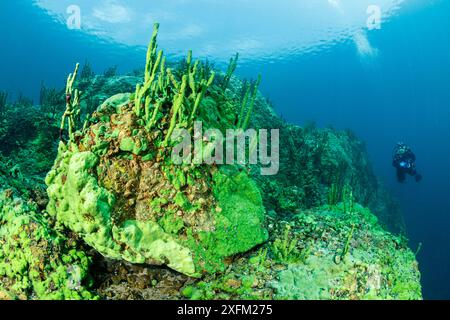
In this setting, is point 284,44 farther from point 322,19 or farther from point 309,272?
point 309,272

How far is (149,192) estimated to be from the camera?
9.87ft

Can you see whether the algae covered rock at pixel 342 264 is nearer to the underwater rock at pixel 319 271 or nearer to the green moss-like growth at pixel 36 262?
the underwater rock at pixel 319 271

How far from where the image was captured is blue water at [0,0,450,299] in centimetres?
4359

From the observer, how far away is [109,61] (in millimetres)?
73000

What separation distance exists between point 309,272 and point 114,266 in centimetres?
207

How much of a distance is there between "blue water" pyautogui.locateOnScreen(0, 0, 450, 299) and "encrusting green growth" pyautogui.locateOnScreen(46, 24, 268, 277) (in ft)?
67.1

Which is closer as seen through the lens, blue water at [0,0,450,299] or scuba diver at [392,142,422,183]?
scuba diver at [392,142,422,183]

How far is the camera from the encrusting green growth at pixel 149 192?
2801mm

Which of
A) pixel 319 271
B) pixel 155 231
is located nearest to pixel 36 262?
pixel 155 231

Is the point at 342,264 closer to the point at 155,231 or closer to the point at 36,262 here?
the point at 155,231

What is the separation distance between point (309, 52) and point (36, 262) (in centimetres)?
7489

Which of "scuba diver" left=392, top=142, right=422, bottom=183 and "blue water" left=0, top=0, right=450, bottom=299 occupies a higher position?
"blue water" left=0, top=0, right=450, bottom=299

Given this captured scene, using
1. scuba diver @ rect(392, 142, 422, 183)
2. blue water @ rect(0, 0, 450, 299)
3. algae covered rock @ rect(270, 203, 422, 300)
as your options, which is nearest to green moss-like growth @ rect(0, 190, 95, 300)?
algae covered rock @ rect(270, 203, 422, 300)

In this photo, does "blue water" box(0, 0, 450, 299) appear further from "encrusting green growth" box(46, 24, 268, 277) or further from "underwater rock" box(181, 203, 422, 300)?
"encrusting green growth" box(46, 24, 268, 277)
